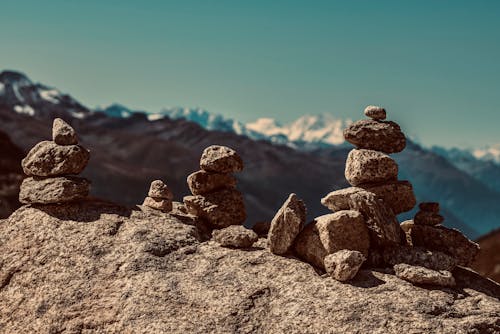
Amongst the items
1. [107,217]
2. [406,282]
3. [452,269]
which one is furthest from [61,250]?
[452,269]

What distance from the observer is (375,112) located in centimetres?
1770

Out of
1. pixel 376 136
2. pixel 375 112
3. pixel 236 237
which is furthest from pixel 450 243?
pixel 236 237

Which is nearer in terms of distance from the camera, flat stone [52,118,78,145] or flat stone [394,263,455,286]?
flat stone [394,263,455,286]

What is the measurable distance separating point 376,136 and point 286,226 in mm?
4490

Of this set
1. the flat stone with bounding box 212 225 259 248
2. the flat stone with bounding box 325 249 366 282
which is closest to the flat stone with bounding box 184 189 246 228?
the flat stone with bounding box 212 225 259 248

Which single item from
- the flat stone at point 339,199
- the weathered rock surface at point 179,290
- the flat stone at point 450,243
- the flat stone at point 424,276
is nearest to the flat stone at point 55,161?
the weathered rock surface at point 179,290

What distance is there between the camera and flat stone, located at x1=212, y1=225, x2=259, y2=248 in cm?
1659

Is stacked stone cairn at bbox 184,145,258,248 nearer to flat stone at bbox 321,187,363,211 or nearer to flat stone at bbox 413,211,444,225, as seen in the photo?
flat stone at bbox 321,187,363,211

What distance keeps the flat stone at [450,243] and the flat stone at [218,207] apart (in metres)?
6.37

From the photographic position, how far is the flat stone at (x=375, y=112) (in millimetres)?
17641

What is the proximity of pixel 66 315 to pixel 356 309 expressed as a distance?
26.3 ft

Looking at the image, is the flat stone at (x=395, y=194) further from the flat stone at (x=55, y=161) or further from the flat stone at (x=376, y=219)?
the flat stone at (x=55, y=161)

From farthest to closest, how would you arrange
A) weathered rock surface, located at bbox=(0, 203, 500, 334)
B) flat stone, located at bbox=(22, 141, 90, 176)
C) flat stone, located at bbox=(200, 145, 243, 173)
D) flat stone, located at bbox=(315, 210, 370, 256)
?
flat stone, located at bbox=(200, 145, 243, 173) < flat stone, located at bbox=(22, 141, 90, 176) < flat stone, located at bbox=(315, 210, 370, 256) < weathered rock surface, located at bbox=(0, 203, 500, 334)

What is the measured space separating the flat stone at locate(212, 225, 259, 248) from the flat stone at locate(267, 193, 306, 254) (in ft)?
2.27
